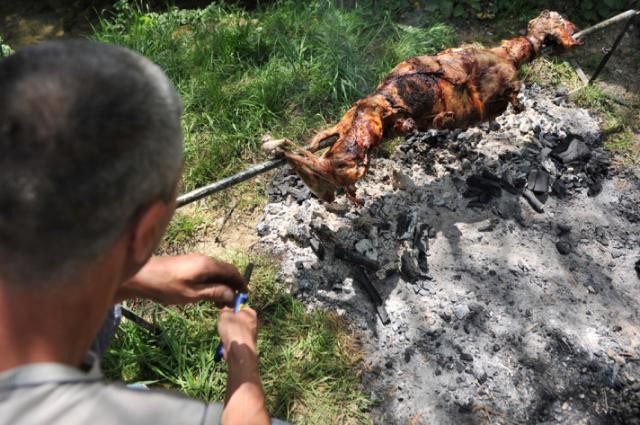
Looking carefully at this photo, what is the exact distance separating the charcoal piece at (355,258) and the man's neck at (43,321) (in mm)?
2202

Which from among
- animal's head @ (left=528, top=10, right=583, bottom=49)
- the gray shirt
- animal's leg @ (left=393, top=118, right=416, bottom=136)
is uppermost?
the gray shirt

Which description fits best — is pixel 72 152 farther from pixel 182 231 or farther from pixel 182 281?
pixel 182 231

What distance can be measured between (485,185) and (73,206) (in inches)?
128

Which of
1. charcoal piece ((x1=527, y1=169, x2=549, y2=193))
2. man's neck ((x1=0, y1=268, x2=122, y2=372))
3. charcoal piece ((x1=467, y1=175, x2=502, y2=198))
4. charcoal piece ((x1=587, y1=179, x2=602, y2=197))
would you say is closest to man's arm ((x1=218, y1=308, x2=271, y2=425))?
man's neck ((x1=0, y1=268, x2=122, y2=372))

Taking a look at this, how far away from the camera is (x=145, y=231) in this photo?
1321 mm

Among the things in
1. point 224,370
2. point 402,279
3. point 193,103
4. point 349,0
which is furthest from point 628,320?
point 349,0

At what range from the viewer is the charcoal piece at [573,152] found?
405cm

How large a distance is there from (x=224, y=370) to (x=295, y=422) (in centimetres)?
53

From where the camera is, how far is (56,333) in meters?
1.24

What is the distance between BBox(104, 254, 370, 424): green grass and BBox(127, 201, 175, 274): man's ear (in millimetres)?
1741

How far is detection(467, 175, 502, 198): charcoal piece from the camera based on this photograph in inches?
149

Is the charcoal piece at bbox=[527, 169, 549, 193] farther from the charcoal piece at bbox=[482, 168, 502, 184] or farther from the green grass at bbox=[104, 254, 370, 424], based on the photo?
the green grass at bbox=[104, 254, 370, 424]

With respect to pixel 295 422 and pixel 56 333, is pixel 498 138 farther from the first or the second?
pixel 56 333

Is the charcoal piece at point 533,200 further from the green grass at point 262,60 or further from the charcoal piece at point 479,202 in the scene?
the green grass at point 262,60
